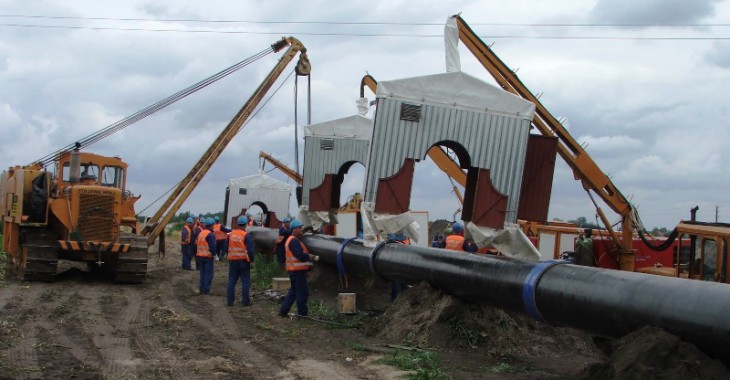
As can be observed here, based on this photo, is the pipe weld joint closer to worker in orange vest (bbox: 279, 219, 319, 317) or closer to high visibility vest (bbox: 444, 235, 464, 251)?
worker in orange vest (bbox: 279, 219, 319, 317)

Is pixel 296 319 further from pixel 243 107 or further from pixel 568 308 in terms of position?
pixel 243 107

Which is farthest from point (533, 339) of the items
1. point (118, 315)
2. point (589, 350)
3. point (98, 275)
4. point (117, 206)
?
point (98, 275)

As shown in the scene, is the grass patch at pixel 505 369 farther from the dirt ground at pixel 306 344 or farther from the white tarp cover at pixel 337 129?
the white tarp cover at pixel 337 129

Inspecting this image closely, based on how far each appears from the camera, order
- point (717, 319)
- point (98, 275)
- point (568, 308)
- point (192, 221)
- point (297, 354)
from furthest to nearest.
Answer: point (192, 221)
point (98, 275)
point (297, 354)
point (568, 308)
point (717, 319)

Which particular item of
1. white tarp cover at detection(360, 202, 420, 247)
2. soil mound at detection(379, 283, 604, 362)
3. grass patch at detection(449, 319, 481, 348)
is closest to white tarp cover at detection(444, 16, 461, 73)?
white tarp cover at detection(360, 202, 420, 247)

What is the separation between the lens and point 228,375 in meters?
7.99

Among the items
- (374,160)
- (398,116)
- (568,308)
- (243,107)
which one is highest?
(243,107)

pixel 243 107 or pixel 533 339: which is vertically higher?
pixel 243 107

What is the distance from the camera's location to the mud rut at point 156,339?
8.18m

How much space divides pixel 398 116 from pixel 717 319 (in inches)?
278

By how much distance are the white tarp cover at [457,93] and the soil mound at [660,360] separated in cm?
664

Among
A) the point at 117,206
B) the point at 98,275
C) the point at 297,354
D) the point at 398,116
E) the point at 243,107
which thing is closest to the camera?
the point at 297,354

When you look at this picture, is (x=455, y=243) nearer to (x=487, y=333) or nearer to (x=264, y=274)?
(x=487, y=333)

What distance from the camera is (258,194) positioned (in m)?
31.1
